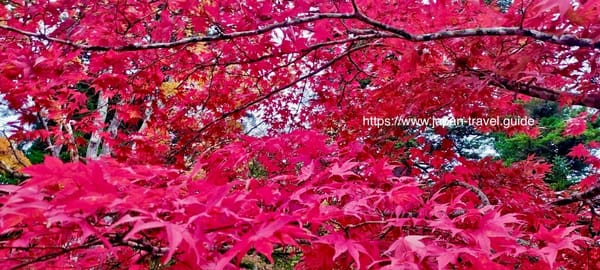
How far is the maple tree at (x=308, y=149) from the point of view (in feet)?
3.82

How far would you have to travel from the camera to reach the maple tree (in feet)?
3.82

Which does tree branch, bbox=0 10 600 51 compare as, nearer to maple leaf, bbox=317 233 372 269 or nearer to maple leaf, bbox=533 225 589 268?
maple leaf, bbox=533 225 589 268

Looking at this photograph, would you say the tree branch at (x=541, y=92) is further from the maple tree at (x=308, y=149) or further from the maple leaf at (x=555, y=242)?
the maple leaf at (x=555, y=242)

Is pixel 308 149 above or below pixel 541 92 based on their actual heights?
below

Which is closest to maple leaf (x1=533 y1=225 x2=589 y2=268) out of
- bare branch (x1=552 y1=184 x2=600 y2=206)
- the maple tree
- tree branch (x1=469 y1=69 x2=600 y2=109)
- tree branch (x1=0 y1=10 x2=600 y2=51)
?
the maple tree

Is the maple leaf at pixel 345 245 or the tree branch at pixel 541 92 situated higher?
the tree branch at pixel 541 92

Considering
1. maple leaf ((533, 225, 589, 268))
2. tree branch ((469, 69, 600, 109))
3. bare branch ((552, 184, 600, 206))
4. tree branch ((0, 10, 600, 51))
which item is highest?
tree branch ((0, 10, 600, 51))

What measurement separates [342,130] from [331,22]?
1.67 meters

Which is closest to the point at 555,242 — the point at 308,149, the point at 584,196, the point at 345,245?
the point at 345,245

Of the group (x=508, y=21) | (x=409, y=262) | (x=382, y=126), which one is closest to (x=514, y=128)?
(x=382, y=126)

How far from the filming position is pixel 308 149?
245 cm

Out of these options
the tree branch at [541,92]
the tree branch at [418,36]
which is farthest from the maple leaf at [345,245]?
the tree branch at [541,92]

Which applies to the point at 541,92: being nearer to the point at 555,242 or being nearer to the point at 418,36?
the point at 418,36

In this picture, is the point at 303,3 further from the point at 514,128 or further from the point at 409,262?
the point at 514,128
